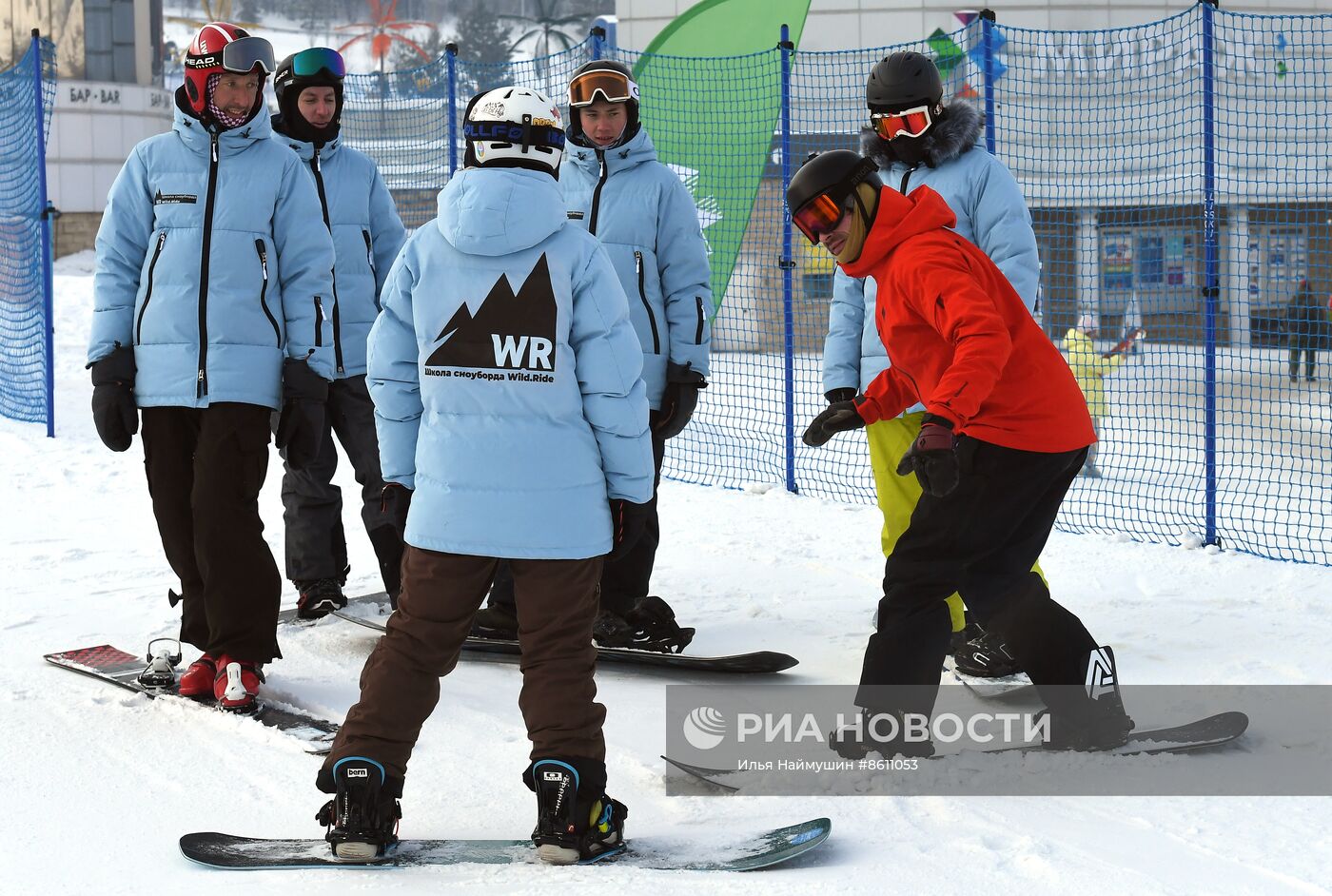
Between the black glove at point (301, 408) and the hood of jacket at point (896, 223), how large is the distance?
5.87 feet

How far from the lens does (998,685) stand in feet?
13.9

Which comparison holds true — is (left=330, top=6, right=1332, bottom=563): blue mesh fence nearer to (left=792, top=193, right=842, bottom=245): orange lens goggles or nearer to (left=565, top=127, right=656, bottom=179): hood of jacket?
(left=565, top=127, right=656, bottom=179): hood of jacket

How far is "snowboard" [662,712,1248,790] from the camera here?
140 inches

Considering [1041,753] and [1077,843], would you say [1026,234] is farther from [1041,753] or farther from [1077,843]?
[1077,843]

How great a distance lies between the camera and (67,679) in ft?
15.0

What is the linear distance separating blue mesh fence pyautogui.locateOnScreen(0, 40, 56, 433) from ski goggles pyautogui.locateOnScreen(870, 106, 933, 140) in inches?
294

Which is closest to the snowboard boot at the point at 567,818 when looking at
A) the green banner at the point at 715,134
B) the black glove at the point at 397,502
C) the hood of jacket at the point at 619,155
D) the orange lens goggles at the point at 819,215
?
the black glove at the point at 397,502

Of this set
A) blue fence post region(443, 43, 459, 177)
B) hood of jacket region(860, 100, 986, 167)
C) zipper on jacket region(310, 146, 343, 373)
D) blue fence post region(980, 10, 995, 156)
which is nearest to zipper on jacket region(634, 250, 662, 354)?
hood of jacket region(860, 100, 986, 167)

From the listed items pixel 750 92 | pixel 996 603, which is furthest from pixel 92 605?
pixel 750 92

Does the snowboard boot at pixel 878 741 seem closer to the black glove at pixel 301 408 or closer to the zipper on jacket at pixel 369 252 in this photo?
the black glove at pixel 301 408

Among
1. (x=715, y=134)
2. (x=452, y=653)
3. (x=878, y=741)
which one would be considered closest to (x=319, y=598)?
(x=452, y=653)

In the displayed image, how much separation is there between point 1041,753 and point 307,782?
1.98m

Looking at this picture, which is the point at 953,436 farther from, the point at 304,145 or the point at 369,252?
the point at 304,145

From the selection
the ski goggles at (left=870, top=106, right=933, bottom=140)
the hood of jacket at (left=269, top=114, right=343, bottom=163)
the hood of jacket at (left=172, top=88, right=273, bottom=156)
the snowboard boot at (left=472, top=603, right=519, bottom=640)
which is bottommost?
the snowboard boot at (left=472, top=603, right=519, bottom=640)
